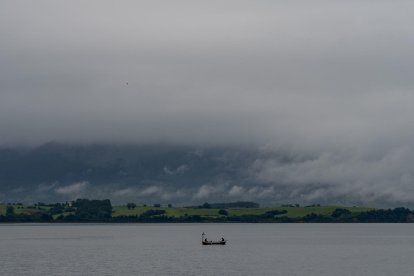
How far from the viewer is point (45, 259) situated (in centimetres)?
18550

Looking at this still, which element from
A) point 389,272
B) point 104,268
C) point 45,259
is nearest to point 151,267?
point 104,268

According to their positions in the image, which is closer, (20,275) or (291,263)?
(20,275)

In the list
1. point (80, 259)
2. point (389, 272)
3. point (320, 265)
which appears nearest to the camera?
point (389, 272)

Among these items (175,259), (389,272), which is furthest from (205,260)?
(389,272)

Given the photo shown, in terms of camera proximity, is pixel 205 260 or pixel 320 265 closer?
pixel 320 265

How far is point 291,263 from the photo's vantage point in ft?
589

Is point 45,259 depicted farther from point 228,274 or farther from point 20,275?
point 228,274

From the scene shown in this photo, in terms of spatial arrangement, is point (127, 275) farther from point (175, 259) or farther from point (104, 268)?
point (175, 259)

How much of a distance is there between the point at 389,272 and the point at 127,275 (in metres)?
56.1

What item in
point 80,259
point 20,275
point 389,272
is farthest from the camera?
point 80,259

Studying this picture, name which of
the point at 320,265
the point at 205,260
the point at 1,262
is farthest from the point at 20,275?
the point at 320,265

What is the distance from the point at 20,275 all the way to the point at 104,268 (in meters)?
20.1

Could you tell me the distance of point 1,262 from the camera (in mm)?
176000

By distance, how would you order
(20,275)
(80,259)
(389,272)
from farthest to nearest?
(80,259), (389,272), (20,275)
